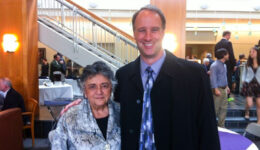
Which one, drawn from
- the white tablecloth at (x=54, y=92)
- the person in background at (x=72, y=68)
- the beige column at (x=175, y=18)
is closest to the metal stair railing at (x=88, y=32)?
the beige column at (x=175, y=18)

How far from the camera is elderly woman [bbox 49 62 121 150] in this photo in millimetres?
1632

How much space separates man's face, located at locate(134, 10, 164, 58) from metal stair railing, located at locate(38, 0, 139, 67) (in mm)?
4788

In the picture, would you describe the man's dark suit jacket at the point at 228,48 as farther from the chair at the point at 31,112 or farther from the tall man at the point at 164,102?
the tall man at the point at 164,102

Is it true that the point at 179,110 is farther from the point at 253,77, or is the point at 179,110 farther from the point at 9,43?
the point at 9,43

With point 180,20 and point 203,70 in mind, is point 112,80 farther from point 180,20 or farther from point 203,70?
point 180,20

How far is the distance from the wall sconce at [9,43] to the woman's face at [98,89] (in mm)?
4350

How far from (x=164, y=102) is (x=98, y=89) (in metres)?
0.48

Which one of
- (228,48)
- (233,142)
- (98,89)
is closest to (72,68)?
(228,48)

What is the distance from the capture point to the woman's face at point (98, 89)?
168cm

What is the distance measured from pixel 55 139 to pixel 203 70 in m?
1.01

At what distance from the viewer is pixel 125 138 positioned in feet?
4.92

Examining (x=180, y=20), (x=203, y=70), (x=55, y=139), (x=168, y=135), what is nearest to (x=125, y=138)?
(x=168, y=135)

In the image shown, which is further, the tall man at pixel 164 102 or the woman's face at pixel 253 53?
the woman's face at pixel 253 53

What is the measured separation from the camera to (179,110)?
4.51 feet
